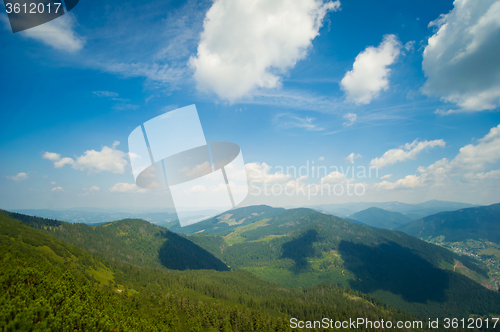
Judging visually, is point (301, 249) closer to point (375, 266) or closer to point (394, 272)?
point (375, 266)

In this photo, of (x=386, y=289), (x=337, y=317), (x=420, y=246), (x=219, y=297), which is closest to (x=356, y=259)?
(x=386, y=289)

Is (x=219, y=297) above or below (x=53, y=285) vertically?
below

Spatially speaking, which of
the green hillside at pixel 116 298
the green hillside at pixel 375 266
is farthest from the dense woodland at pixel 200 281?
the green hillside at pixel 375 266

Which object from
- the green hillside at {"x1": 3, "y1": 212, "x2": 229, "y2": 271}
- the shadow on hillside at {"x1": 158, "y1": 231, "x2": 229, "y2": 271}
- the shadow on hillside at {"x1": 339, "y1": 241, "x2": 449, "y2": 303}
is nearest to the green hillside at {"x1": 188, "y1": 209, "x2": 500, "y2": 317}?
the shadow on hillside at {"x1": 339, "y1": 241, "x2": 449, "y2": 303}

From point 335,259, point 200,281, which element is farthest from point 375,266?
point 200,281

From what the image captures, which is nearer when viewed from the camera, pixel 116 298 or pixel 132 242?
pixel 116 298

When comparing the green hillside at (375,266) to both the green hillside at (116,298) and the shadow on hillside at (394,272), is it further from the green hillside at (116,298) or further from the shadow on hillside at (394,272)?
the green hillside at (116,298)

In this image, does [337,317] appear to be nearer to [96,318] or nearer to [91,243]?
[96,318]

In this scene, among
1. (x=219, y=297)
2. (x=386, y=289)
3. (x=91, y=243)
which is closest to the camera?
(x=219, y=297)
